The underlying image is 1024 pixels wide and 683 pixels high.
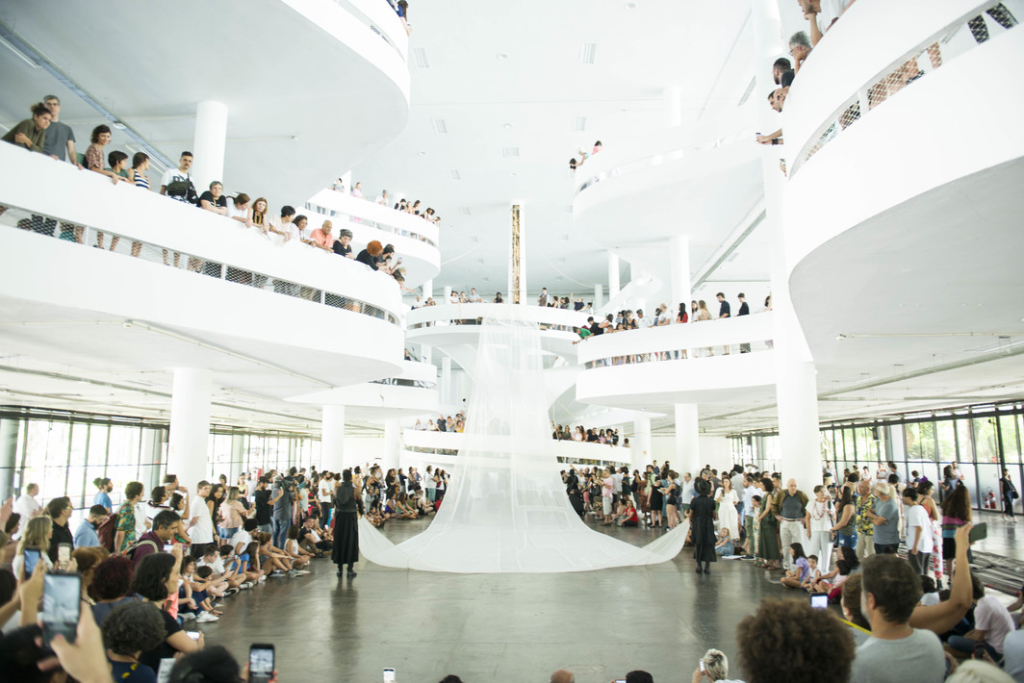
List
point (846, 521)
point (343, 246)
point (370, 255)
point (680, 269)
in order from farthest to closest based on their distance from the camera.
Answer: point (680, 269), point (370, 255), point (343, 246), point (846, 521)

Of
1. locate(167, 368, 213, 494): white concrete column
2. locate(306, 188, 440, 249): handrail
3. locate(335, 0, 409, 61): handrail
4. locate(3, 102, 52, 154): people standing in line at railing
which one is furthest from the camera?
locate(306, 188, 440, 249): handrail

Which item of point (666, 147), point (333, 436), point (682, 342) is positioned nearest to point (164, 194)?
point (666, 147)

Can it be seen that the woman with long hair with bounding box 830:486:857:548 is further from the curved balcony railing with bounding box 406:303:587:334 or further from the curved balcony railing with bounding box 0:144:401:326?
the curved balcony railing with bounding box 406:303:587:334

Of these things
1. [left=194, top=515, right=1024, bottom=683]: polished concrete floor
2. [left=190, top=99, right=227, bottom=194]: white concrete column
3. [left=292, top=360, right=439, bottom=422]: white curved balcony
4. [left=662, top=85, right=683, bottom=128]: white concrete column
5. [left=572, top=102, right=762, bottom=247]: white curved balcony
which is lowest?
[left=194, top=515, right=1024, bottom=683]: polished concrete floor

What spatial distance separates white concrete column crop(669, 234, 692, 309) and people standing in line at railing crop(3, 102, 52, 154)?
16112 millimetres

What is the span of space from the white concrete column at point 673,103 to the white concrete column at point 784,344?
22.2 ft

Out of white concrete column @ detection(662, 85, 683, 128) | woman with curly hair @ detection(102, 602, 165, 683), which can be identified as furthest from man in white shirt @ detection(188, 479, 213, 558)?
white concrete column @ detection(662, 85, 683, 128)

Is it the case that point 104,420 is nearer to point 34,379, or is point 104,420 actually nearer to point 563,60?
point 34,379

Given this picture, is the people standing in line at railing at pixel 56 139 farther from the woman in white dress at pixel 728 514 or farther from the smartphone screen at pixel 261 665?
the woman in white dress at pixel 728 514

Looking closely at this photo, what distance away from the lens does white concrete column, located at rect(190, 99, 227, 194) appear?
12.3 metres

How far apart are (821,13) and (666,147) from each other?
35.4 ft

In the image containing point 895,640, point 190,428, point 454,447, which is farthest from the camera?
point 454,447

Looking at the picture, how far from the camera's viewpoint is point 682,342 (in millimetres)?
17953

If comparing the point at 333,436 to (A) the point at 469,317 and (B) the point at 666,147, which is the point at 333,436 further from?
(B) the point at 666,147
